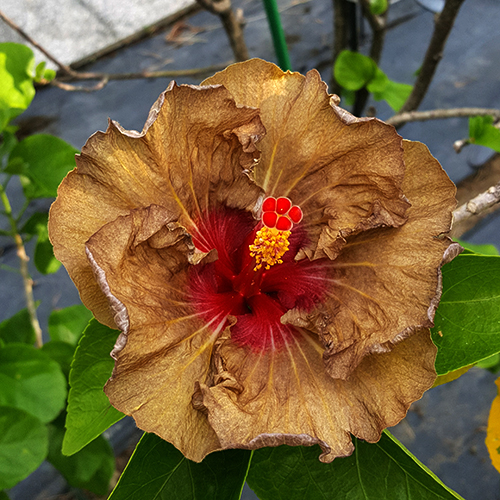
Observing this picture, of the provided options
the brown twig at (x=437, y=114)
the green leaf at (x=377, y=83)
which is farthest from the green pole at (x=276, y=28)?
the green leaf at (x=377, y=83)

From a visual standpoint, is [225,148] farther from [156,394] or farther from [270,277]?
[156,394]

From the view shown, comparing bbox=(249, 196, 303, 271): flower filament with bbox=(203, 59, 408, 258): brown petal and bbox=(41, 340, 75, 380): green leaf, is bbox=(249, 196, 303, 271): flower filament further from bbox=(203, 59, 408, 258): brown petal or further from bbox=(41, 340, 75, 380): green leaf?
bbox=(41, 340, 75, 380): green leaf

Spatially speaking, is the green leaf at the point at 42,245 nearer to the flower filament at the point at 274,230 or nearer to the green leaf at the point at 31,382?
the green leaf at the point at 31,382

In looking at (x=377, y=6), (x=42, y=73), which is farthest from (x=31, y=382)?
(x=377, y=6)

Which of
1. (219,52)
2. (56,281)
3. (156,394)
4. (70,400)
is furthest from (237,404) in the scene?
(219,52)

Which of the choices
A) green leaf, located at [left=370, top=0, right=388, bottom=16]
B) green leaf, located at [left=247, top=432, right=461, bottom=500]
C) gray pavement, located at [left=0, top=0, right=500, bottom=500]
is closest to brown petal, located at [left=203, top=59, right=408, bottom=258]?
green leaf, located at [left=247, top=432, right=461, bottom=500]
